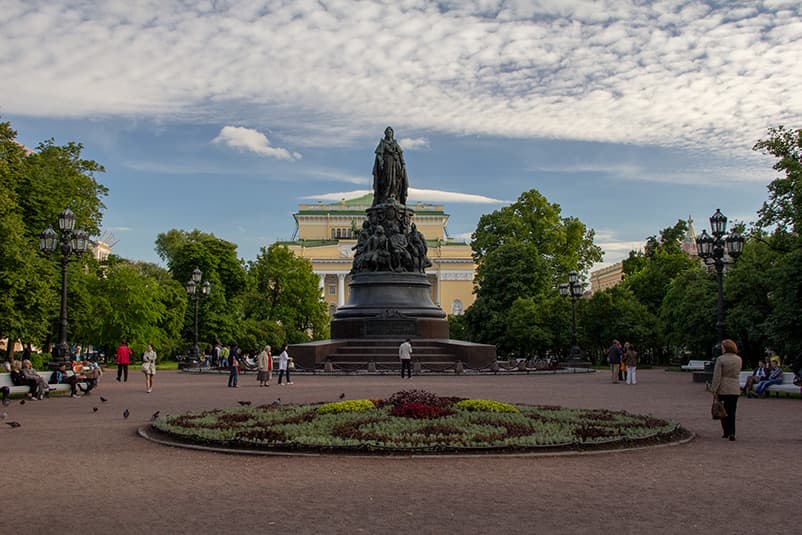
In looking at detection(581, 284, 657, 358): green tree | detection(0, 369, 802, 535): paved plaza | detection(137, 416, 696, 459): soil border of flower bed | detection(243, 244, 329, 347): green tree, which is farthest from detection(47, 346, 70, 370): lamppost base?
detection(243, 244, 329, 347): green tree

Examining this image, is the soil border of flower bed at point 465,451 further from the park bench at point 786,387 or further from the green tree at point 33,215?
the green tree at point 33,215

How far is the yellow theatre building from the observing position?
108875 mm

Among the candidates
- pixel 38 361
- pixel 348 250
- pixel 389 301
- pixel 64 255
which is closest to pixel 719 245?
pixel 389 301

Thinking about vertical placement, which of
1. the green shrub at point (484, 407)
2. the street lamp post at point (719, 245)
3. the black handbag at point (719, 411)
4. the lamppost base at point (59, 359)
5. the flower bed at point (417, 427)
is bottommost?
the flower bed at point (417, 427)

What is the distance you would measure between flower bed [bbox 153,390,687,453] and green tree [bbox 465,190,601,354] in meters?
39.8

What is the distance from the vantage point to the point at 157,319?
49.1 m

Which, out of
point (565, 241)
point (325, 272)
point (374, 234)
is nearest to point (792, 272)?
point (374, 234)

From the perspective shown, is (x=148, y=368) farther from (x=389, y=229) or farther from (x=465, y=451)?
(x=389, y=229)

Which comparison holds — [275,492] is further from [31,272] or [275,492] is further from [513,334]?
[513,334]

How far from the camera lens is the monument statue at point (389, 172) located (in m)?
40.6

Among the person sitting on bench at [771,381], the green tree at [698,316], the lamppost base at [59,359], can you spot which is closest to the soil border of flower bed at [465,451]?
the person sitting on bench at [771,381]

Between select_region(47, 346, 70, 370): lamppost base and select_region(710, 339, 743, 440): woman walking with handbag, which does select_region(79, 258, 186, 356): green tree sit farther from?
select_region(710, 339, 743, 440): woman walking with handbag

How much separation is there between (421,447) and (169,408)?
362 inches

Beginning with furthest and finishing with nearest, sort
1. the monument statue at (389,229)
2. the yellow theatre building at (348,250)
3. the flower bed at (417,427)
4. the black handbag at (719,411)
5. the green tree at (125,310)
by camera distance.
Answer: the yellow theatre building at (348,250) → the green tree at (125,310) → the monument statue at (389,229) → the black handbag at (719,411) → the flower bed at (417,427)
